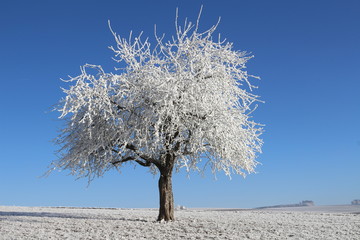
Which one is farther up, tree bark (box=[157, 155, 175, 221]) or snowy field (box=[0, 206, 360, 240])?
tree bark (box=[157, 155, 175, 221])

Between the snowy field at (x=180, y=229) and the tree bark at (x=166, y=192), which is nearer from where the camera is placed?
the snowy field at (x=180, y=229)

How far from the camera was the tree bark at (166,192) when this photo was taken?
1538 centimetres

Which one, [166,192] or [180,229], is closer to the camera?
[180,229]

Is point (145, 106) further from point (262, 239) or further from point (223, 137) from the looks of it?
point (262, 239)

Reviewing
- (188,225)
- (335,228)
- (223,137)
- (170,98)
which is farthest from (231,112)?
(335,228)

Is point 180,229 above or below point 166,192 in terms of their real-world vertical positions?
below

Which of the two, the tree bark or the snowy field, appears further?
the tree bark

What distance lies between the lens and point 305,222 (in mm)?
15656

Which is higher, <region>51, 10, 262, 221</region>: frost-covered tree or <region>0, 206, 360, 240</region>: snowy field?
<region>51, 10, 262, 221</region>: frost-covered tree

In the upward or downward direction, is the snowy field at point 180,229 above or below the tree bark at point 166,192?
below

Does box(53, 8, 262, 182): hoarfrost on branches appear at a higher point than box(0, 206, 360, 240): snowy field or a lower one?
higher

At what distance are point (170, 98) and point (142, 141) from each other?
2036mm

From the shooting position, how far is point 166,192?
606 inches

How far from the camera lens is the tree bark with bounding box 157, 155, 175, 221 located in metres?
15.4
